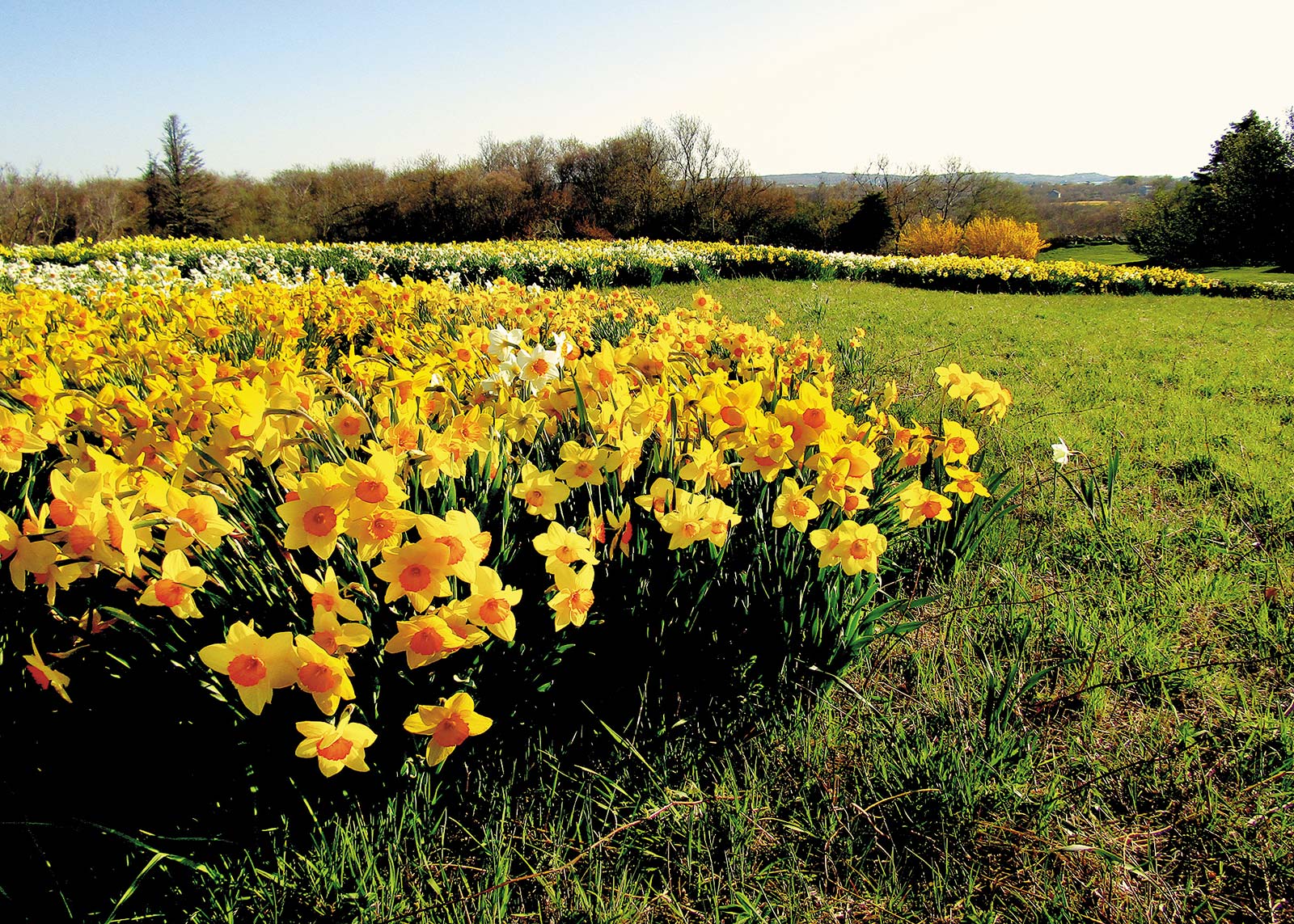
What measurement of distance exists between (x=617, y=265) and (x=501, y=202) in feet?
94.7

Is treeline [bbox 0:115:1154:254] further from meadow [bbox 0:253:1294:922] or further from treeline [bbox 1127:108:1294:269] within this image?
meadow [bbox 0:253:1294:922]

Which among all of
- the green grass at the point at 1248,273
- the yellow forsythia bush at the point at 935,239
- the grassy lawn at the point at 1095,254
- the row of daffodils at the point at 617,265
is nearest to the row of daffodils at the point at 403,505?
the row of daffodils at the point at 617,265

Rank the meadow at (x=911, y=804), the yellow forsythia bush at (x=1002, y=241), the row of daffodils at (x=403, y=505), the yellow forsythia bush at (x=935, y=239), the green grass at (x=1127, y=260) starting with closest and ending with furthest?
the row of daffodils at (x=403, y=505)
the meadow at (x=911, y=804)
the green grass at (x=1127, y=260)
the yellow forsythia bush at (x=1002, y=241)
the yellow forsythia bush at (x=935, y=239)

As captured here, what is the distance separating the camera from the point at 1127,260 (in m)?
34.7

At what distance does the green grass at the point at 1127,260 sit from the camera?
853 inches

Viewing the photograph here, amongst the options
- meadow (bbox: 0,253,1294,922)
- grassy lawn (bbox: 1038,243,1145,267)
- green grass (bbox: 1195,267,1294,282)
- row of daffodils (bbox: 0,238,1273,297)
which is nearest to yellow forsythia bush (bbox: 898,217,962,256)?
grassy lawn (bbox: 1038,243,1145,267)

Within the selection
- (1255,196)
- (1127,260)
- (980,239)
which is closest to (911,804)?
(980,239)

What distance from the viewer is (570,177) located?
40625 mm

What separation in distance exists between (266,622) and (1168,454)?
13.7 ft

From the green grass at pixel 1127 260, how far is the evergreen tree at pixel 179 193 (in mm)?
47566

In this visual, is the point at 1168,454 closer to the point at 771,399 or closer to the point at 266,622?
the point at 771,399

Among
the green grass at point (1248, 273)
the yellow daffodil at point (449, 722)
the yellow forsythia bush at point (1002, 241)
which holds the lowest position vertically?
the yellow daffodil at point (449, 722)

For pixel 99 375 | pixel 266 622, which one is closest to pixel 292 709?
pixel 266 622

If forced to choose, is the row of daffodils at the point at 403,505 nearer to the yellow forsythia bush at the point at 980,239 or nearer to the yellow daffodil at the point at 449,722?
the yellow daffodil at the point at 449,722
